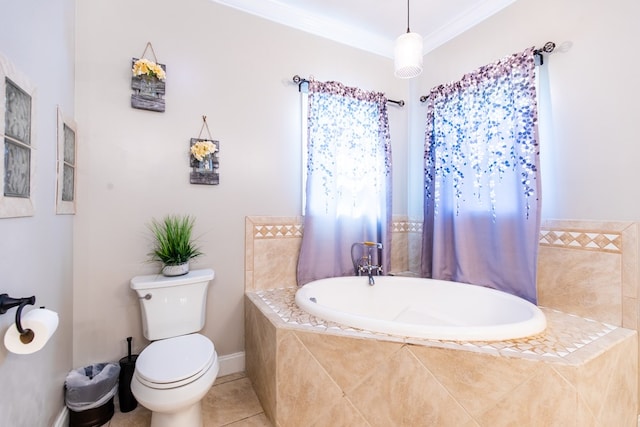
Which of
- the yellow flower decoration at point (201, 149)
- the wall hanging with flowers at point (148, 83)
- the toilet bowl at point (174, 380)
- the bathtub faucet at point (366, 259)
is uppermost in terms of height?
the wall hanging with flowers at point (148, 83)

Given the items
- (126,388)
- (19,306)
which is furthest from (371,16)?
(126,388)

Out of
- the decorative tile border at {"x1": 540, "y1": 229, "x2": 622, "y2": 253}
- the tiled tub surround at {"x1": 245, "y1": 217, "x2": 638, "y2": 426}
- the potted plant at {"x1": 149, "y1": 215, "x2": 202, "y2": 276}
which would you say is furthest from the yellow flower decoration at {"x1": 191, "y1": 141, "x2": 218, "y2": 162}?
the decorative tile border at {"x1": 540, "y1": 229, "x2": 622, "y2": 253}

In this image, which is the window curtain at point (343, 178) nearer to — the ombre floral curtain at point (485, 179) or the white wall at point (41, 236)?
the ombre floral curtain at point (485, 179)

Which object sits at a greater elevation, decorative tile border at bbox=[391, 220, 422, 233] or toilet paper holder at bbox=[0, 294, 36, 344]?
decorative tile border at bbox=[391, 220, 422, 233]

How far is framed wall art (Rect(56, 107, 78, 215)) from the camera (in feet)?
4.54

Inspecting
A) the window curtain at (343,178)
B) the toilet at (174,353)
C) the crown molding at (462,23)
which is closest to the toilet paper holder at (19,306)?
the toilet at (174,353)

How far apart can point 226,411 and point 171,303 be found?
27.9 inches

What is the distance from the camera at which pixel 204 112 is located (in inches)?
78.7

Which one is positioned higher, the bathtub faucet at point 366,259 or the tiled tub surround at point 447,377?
the bathtub faucet at point 366,259

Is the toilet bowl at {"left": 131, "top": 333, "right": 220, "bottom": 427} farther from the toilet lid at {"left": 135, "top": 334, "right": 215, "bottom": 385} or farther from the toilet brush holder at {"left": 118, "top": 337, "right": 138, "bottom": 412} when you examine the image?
the toilet brush holder at {"left": 118, "top": 337, "right": 138, "bottom": 412}

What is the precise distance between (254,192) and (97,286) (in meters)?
1.12

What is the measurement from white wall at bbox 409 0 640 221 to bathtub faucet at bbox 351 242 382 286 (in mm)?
1206

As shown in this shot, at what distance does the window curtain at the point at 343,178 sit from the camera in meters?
2.28

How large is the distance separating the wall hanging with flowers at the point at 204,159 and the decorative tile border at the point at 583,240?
221 cm
